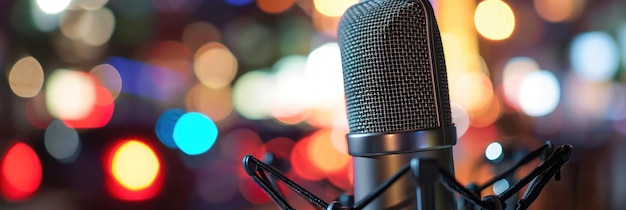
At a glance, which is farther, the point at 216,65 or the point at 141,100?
the point at 216,65

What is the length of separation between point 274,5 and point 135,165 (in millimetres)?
1483

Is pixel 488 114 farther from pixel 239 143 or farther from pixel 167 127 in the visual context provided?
pixel 167 127

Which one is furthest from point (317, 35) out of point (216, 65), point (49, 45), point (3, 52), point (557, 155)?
point (557, 155)

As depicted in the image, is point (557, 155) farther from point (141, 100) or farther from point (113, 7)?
point (113, 7)

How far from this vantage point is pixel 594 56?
2348mm

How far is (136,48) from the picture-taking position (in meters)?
3.73

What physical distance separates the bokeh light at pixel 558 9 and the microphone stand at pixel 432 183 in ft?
7.29

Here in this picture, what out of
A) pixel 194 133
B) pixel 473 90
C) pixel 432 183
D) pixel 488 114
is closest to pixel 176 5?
pixel 194 133

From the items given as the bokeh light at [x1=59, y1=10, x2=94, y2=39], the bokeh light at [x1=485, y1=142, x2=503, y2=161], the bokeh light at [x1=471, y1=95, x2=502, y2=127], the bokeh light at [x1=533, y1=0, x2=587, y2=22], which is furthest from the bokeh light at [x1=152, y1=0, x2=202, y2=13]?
the bokeh light at [x1=485, y1=142, x2=503, y2=161]

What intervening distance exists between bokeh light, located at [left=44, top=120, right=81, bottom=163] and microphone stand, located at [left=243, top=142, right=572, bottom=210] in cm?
278

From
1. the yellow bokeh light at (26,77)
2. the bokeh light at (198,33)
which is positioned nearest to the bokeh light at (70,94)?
the yellow bokeh light at (26,77)

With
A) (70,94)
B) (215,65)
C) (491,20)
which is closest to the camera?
(491,20)

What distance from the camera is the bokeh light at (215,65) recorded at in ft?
14.3

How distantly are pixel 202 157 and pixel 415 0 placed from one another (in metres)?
2.91
